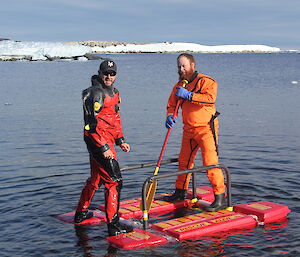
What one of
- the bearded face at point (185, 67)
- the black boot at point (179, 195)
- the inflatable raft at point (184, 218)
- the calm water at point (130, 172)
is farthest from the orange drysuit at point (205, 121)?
the calm water at point (130, 172)

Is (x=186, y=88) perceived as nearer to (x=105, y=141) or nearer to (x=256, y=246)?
(x=105, y=141)

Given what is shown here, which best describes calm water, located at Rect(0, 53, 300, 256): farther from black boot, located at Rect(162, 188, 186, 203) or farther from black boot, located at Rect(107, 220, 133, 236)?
black boot, located at Rect(162, 188, 186, 203)

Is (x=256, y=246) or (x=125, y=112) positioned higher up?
(x=125, y=112)

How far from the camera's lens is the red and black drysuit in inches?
249

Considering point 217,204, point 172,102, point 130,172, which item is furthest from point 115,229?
point 130,172

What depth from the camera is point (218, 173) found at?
285 inches

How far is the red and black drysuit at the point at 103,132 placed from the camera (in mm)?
6320

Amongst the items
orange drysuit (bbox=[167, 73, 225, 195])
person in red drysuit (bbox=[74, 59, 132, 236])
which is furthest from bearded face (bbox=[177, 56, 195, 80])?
person in red drysuit (bbox=[74, 59, 132, 236])

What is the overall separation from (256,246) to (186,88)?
2.42m

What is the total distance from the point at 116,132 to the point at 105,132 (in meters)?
0.26

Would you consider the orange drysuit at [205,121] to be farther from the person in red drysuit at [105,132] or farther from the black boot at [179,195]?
the person in red drysuit at [105,132]

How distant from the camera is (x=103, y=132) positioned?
6.48m

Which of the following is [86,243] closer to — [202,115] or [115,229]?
[115,229]

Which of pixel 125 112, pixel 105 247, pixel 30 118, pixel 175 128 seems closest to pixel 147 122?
pixel 175 128
